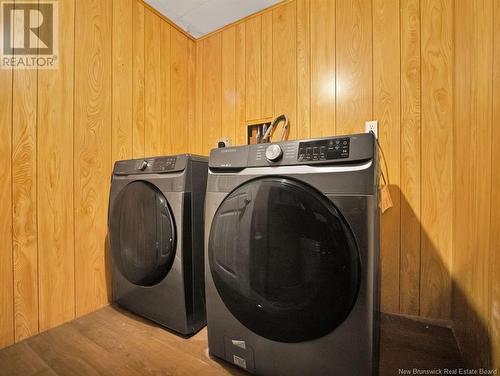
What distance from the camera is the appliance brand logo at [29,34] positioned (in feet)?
3.03

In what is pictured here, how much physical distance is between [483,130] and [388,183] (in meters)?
0.49

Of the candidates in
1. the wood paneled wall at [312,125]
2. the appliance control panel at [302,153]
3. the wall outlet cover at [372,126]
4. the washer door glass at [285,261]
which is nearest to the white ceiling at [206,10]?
the wood paneled wall at [312,125]

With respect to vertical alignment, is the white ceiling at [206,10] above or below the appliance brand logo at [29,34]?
above

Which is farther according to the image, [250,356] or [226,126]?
[226,126]

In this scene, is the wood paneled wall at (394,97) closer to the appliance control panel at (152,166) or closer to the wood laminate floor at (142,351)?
the wood laminate floor at (142,351)

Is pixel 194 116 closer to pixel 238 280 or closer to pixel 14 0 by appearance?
pixel 14 0

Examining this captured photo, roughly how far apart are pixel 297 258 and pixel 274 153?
0.30m

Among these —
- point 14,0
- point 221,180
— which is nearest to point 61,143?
point 14,0

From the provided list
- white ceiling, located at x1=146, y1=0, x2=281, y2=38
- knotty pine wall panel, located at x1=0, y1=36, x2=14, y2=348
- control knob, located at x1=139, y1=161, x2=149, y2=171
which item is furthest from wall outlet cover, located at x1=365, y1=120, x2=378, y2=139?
knotty pine wall panel, located at x1=0, y1=36, x2=14, y2=348

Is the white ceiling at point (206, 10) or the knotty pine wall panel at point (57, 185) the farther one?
the white ceiling at point (206, 10)

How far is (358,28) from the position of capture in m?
1.22

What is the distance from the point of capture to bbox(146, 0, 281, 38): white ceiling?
1.41 meters

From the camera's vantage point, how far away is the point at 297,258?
2.06 ft

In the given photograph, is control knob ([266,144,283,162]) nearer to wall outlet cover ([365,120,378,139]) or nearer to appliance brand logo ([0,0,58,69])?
wall outlet cover ([365,120,378,139])
